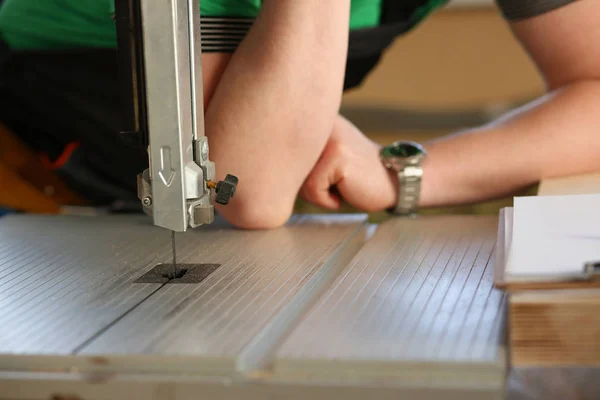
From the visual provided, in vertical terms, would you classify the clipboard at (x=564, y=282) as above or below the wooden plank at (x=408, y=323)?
above

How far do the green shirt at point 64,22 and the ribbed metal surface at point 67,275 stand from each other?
0.31 metres

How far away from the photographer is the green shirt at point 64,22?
1.20 m

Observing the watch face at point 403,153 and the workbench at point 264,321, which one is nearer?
the workbench at point 264,321

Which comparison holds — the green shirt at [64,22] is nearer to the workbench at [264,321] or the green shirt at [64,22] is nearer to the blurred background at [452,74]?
the workbench at [264,321]

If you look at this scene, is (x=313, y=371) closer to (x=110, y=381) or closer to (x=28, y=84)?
(x=110, y=381)

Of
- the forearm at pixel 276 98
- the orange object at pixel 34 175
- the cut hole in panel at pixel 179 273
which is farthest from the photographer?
the orange object at pixel 34 175

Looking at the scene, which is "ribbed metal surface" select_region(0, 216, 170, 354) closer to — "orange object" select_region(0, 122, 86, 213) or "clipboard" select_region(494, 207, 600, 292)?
"orange object" select_region(0, 122, 86, 213)

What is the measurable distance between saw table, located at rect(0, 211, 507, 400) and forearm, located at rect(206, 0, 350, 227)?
79 mm

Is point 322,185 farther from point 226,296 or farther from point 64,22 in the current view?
point 64,22

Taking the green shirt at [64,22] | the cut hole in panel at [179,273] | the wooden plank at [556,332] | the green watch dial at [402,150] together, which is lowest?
the cut hole in panel at [179,273]

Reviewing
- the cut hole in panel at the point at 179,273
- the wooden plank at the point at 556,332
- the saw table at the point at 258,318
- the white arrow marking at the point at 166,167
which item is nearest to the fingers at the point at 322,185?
the saw table at the point at 258,318

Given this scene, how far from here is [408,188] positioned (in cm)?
109

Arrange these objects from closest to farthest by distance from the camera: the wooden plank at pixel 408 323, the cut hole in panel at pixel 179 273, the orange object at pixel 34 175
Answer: the wooden plank at pixel 408 323 → the cut hole in panel at pixel 179 273 → the orange object at pixel 34 175

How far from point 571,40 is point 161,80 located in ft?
2.16
